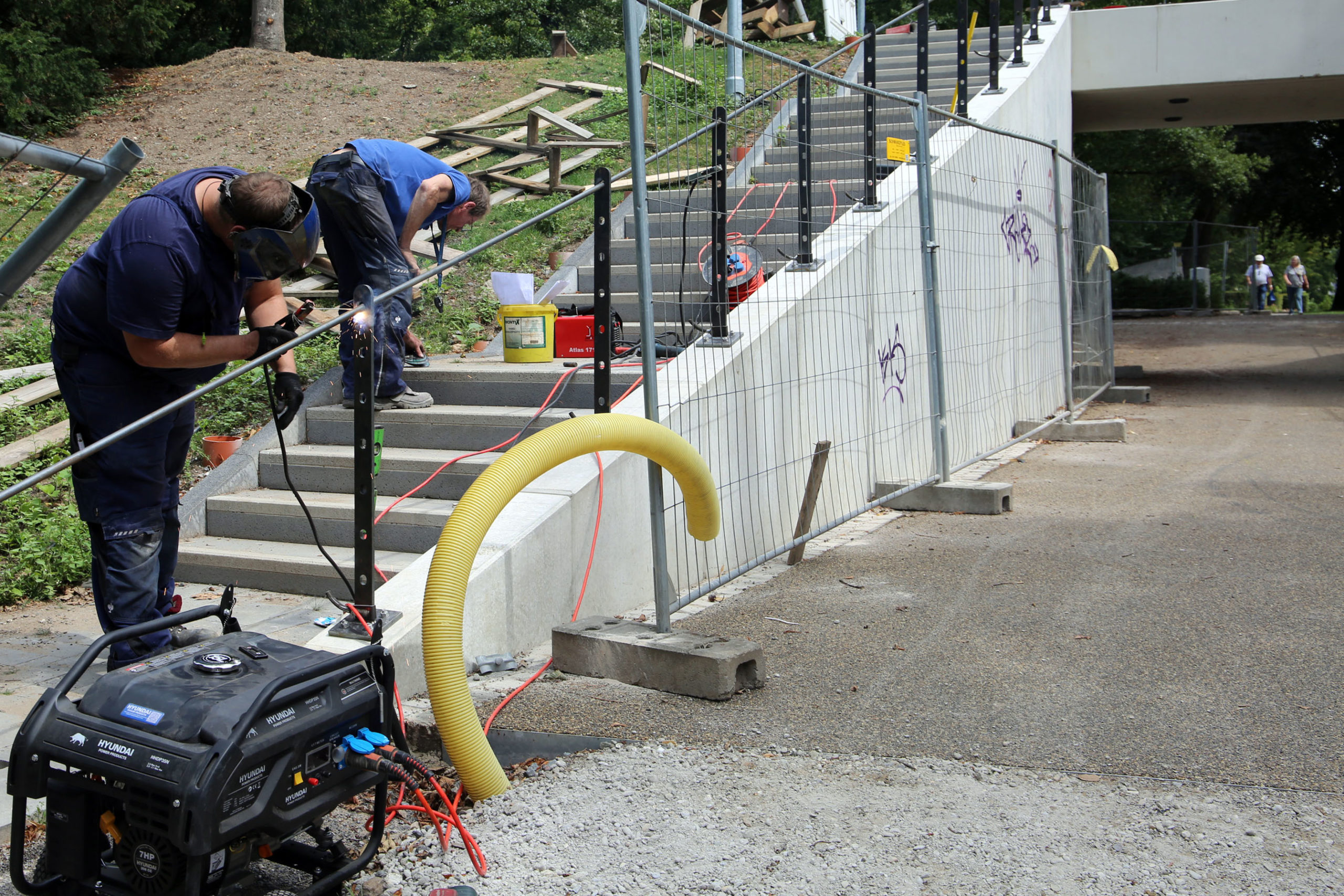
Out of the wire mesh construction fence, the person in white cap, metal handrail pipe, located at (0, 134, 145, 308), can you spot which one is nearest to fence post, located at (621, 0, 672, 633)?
the wire mesh construction fence

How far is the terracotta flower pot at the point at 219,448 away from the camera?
6.18 meters

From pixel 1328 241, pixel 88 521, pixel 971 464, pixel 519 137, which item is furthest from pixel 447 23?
pixel 88 521

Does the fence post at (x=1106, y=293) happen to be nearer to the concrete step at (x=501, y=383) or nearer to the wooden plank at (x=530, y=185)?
the wooden plank at (x=530, y=185)

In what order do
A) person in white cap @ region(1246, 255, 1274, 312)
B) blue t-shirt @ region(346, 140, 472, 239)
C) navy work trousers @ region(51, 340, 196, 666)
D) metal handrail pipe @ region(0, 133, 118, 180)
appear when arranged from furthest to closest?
person in white cap @ region(1246, 255, 1274, 312) → blue t-shirt @ region(346, 140, 472, 239) → navy work trousers @ region(51, 340, 196, 666) → metal handrail pipe @ region(0, 133, 118, 180)

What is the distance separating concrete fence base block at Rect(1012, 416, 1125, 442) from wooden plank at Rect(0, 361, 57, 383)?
7.44m

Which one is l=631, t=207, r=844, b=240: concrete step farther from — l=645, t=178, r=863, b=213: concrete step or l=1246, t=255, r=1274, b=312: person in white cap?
l=1246, t=255, r=1274, b=312: person in white cap

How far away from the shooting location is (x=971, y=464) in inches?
322

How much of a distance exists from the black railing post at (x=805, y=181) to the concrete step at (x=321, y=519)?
2447 mm

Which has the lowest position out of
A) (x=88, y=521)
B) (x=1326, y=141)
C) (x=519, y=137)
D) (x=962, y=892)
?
(x=962, y=892)

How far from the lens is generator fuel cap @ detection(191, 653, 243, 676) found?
92.9 inches

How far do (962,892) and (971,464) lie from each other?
5998 mm

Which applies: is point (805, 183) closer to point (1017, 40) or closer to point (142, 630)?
point (142, 630)

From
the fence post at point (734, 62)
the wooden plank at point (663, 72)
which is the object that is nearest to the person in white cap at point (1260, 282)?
the fence post at point (734, 62)

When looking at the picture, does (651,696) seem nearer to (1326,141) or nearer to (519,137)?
(519,137)
